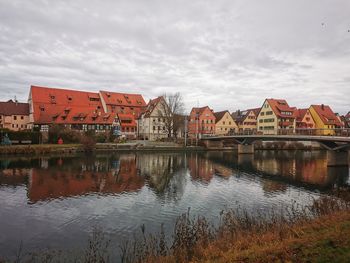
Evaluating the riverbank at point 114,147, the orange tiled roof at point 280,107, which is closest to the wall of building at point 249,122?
the orange tiled roof at point 280,107

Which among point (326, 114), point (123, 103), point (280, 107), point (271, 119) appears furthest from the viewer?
point (326, 114)

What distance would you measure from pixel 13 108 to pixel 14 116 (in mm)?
2641

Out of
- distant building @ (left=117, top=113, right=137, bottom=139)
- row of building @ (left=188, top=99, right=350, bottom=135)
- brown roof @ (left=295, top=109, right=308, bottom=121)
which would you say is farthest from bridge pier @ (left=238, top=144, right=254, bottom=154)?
brown roof @ (left=295, top=109, right=308, bottom=121)

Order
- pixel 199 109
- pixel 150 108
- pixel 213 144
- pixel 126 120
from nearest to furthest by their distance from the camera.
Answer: pixel 213 144
pixel 126 120
pixel 150 108
pixel 199 109

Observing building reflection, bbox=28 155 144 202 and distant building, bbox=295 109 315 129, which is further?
distant building, bbox=295 109 315 129

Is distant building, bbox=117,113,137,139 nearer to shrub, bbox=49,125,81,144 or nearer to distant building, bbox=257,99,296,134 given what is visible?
shrub, bbox=49,125,81,144

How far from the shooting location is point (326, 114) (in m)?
111

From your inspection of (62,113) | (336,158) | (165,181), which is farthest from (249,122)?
(165,181)

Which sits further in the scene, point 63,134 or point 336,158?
point 63,134

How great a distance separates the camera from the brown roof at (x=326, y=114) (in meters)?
108

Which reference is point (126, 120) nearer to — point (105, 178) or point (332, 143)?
point (105, 178)

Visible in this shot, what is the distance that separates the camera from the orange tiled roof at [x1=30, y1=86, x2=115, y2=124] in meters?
81.3

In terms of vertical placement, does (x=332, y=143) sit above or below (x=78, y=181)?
above

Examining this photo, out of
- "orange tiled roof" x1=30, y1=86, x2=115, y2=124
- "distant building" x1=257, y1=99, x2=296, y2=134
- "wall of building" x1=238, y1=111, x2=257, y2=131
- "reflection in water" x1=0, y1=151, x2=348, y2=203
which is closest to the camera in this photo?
"reflection in water" x1=0, y1=151, x2=348, y2=203
